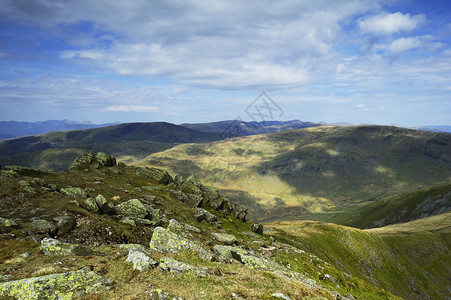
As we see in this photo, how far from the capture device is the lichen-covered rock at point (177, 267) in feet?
60.9

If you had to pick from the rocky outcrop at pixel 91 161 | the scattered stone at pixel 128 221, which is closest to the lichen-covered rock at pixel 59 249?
the scattered stone at pixel 128 221

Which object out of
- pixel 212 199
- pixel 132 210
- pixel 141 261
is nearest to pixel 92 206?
pixel 132 210

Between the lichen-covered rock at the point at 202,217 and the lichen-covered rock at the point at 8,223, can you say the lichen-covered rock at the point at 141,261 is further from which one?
the lichen-covered rock at the point at 202,217

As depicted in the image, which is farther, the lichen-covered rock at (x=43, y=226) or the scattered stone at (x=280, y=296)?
the lichen-covered rock at (x=43, y=226)

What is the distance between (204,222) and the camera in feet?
162

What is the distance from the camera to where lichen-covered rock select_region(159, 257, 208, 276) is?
18567 millimetres

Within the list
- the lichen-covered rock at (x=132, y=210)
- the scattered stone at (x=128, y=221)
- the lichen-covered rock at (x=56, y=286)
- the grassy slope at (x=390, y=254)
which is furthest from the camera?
the grassy slope at (x=390, y=254)

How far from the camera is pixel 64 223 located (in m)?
26.2

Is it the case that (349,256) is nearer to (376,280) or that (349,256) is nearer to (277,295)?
(376,280)

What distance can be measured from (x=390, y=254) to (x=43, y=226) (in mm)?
129323

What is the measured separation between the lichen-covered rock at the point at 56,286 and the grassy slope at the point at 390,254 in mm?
68844

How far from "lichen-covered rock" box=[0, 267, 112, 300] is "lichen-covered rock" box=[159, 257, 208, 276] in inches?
161

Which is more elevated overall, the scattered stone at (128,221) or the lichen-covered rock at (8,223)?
the lichen-covered rock at (8,223)

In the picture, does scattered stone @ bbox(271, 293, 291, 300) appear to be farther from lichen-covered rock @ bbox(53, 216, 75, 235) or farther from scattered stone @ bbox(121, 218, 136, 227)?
lichen-covered rock @ bbox(53, 216, 75, 235)
